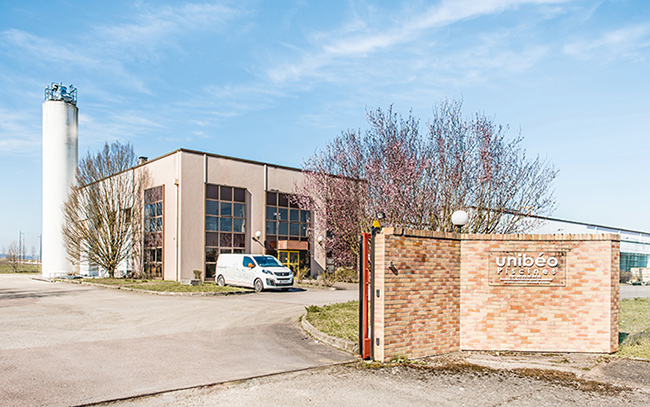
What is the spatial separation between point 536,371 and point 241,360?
486cm

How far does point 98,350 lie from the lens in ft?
30.1

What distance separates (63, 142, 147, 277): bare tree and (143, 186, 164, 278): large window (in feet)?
2.80

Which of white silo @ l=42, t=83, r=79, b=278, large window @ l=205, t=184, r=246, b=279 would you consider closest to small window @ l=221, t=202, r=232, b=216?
large window @ l=205, t=184, r=246, b=279

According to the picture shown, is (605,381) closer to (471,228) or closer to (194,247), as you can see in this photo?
(471,228)

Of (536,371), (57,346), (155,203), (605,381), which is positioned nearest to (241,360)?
(57,346)

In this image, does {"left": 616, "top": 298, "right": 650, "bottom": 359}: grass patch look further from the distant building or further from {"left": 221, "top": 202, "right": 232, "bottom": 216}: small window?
{"left": 221, "top": 202, "right": 232, "bottom": 216}: small window

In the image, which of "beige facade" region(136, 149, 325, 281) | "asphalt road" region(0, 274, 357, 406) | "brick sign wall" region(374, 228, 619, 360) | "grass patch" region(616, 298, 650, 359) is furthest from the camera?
"beige facade" region(136, 149, 325, 281)

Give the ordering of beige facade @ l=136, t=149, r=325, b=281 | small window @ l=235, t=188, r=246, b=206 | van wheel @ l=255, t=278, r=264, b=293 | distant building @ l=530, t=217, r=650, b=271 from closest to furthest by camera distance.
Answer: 1. distant building @ l=530, t=217, r=650, b=271
2. van wheel @ l=255, t=278, r=264, b=293
3. beige facade @ l=136, t=149, r=325, b=281
4. small window @ l=235, t=188, r=246, b=206

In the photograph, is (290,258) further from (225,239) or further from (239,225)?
(225,239)

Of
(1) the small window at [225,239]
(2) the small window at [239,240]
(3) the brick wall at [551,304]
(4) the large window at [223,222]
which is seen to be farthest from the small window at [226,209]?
(3) the brick wall at [551,304]

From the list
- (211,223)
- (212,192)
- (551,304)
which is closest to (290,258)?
(211,223)

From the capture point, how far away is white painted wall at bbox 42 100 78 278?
38188 millimetres

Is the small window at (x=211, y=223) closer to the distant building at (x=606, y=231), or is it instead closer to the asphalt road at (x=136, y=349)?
the asphalt road at (x=136, y=349)

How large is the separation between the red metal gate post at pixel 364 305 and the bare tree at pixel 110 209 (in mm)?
27083
